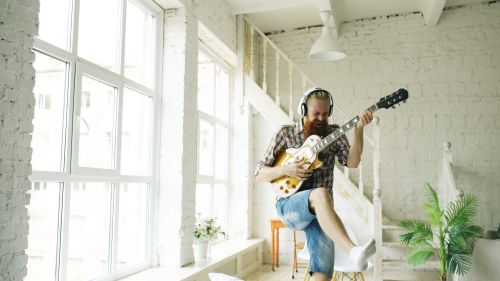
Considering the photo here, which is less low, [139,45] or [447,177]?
[139,45]

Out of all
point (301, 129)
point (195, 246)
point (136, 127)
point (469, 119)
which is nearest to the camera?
point (301, 129)

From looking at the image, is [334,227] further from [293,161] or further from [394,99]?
[394,99]

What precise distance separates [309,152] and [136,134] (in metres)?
2.11

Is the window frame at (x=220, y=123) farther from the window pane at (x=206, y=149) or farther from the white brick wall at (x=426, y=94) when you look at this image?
the white brick wall at (x=426, y=94)

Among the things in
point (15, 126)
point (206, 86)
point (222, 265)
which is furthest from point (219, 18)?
point (15, 126)

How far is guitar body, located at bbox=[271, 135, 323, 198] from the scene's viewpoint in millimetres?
2312

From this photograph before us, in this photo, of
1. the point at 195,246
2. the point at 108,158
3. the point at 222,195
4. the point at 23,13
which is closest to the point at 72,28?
the point at 23,13

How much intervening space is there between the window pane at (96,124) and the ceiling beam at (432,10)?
13.3 feet

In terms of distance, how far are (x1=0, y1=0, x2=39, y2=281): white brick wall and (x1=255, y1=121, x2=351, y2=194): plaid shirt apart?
4.22ft

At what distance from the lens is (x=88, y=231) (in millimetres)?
3182

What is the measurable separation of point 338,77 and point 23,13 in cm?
483

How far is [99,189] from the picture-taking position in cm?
333

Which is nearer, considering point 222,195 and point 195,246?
point 195,246

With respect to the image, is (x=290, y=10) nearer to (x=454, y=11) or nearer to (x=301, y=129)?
(x=454, y=11)
